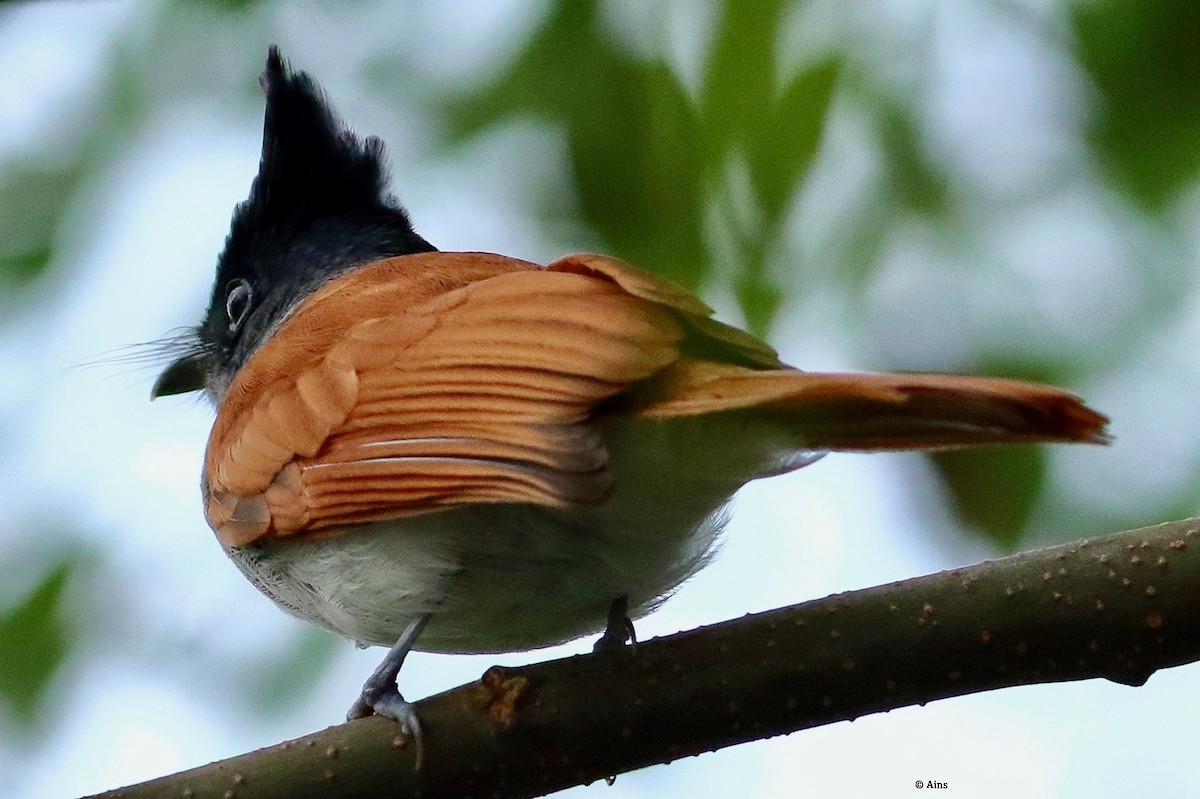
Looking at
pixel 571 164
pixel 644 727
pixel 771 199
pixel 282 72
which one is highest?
pixel 282 72

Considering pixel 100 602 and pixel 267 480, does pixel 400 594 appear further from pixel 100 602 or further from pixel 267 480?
pixel 100 602

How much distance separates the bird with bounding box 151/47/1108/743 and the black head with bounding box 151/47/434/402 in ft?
2.37

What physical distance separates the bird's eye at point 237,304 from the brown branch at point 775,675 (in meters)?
1.98

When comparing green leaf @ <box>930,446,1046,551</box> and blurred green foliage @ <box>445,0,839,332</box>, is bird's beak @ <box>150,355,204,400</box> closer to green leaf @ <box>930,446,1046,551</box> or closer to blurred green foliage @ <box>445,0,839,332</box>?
blurred green foliage @ <box>445,0,839,332</box>

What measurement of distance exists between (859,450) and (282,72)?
2059 mm

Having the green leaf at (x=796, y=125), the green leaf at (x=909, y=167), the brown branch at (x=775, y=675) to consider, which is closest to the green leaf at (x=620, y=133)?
the green leaf at (x=796, y=125)

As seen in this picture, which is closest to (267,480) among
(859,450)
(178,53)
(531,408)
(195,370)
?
(531,408)

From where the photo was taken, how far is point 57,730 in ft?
10.2

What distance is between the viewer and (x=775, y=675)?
2047 mm

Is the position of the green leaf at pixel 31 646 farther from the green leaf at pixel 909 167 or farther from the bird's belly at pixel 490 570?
the green leaf at pixel 909 167

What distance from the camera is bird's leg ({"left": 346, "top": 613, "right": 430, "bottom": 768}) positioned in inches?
82.1

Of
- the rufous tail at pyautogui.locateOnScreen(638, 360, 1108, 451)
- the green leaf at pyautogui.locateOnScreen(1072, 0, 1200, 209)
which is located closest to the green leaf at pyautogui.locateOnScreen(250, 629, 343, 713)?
the rufous tail at pyautogui.locateOnScreen(638, 360, 1108, 451)

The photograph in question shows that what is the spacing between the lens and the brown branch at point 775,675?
1.99 m

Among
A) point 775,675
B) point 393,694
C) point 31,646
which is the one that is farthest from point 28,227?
point 775,675
